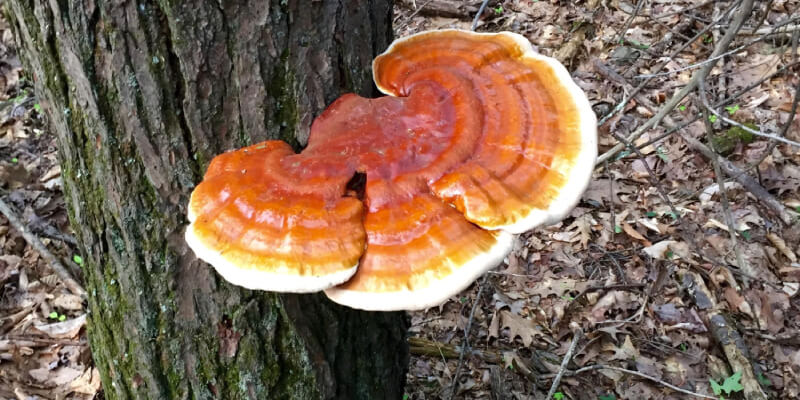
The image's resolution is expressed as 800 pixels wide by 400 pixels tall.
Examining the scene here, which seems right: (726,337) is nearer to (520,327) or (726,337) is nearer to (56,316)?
(520,327)

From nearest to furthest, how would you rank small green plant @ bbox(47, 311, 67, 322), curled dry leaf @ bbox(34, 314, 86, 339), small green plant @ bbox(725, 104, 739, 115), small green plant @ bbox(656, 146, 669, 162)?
curled dry leaf @ bbox(34, 314, 86, 339) < small green plant @ bbox(47, 311, 67, 322) < small green plant @ bbox(656, 146, 669, 162) < small green plant @ bbox(725, 104, 739, 115)

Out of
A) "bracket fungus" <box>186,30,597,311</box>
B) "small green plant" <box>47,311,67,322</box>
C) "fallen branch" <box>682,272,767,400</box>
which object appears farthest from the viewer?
"small green plant" <box>47,311,67,322</box>

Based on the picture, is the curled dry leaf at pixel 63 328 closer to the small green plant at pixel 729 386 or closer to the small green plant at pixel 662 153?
the small green plant at pixel 729 386

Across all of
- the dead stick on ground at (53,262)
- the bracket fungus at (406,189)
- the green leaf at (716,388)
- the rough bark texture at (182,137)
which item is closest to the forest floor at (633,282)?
the green leaf at (716,388)

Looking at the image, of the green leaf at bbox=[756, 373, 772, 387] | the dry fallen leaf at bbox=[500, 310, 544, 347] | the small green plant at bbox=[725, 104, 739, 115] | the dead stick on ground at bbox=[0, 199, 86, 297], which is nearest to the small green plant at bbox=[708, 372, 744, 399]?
the green leaf at bbox=[756, 373, 772, 387]

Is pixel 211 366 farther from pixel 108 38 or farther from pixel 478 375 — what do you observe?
pixel 478 375

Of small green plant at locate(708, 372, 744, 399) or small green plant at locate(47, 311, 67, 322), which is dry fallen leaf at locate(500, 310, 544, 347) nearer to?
small green plant at locate(708, 372, 744, 399)

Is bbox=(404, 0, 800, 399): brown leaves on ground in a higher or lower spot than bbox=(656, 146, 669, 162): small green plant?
lower
